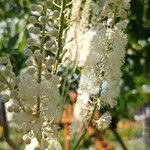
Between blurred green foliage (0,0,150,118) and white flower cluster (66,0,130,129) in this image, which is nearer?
white flower cluster (66,0,130,129)

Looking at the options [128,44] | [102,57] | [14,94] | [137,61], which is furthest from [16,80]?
[137,61]

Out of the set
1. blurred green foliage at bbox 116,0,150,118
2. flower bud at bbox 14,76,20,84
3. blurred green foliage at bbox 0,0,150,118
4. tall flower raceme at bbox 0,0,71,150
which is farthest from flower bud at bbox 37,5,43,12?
blurred green foliage at bbox 116,0,150,118

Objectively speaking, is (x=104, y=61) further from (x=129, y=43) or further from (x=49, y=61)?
(x=129, y=43)

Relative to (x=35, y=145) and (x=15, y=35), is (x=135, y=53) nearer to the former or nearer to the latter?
(x=15, y=35)

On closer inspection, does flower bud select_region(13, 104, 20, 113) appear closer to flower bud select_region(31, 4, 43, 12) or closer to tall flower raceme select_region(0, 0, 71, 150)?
tall flower raceme select_region(0, 0, 71, 150)

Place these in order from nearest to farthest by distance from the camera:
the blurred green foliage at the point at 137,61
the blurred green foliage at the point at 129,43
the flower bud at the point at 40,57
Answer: the flower bud at the point at 40,57 → the blurred green foliage at the point at 129,43 → the blurred green foliage at the point at 137,61

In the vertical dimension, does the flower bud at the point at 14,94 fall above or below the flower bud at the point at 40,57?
below

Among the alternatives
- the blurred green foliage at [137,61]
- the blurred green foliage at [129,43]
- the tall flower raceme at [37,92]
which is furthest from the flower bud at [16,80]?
the blurred green foliage at [137,61]

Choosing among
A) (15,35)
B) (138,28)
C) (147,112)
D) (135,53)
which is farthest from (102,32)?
(147,112)

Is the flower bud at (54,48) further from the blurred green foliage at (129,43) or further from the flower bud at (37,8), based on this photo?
the blurred green foliage at (129,43)
